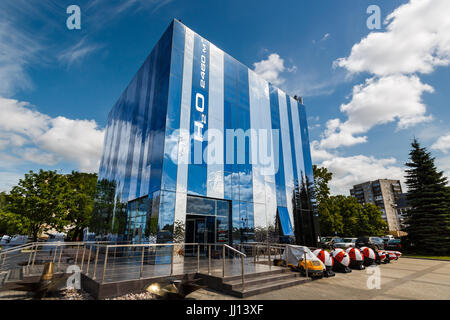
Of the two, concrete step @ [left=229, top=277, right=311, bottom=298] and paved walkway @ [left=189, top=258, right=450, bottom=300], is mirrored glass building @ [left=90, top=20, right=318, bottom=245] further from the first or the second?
paved walkway @ [left=189, top=258, right=450, bottom=300]

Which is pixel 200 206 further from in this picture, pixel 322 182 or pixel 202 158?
pixel 322 182

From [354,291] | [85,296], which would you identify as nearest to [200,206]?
[85,296]

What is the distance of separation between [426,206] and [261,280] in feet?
77.0

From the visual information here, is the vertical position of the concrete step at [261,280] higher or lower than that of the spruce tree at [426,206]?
lower

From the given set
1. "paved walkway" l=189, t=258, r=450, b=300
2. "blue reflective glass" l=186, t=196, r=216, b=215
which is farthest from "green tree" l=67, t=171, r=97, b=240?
"paved walkway" l=189, t=258, r=450, b=300

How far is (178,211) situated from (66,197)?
20014 mm

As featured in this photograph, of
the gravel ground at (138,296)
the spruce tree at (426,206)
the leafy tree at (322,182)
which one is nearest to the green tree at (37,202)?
the gravel ground at (138,296)

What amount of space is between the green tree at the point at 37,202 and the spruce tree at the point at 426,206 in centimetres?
3575

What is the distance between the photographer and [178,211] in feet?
37.5

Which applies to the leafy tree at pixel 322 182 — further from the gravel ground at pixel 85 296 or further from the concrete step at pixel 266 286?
the gravel ground at pixel 85 296

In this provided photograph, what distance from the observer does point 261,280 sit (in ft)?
23.6

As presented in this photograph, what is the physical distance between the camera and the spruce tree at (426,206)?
20.4 meters
